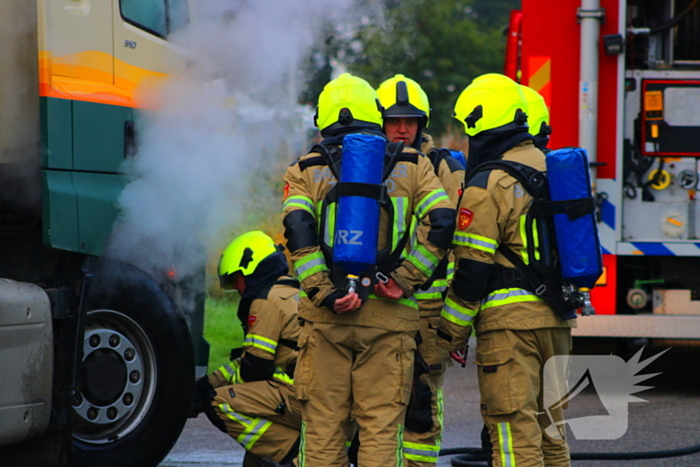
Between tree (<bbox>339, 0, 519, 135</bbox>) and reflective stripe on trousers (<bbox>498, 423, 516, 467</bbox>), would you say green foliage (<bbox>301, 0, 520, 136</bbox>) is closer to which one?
tree (<bbox>339, 0, 519, 135</bbox>)

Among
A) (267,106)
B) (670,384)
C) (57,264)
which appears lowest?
(670,384)

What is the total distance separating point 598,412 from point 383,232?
3193 mm

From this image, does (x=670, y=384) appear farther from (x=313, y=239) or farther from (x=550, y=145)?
(x=313, y=239)

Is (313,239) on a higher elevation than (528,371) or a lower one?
higher

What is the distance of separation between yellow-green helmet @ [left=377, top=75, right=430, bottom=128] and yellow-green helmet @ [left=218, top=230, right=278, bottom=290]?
90cm

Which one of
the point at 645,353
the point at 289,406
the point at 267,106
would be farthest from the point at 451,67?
the point at 289,406

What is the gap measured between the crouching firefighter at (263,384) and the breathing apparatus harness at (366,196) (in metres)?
0.90

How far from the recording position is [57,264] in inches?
157

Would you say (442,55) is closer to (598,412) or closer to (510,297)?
(598,412)

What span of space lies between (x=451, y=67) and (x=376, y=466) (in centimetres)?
1590

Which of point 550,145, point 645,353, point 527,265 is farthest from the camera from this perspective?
point 645,353

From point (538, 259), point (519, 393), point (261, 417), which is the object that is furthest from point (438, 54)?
point (519, 393)

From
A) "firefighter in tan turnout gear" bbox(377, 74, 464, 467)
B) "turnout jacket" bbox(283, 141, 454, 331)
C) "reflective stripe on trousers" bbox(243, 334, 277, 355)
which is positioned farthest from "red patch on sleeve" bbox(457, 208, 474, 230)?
"reflective stripe on trousers" bbox(243, 334, 277, 355)

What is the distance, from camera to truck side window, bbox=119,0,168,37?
172 inches
